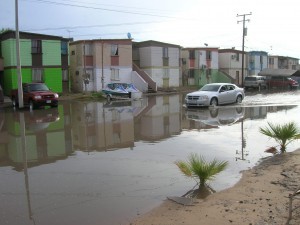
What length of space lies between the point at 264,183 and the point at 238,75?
6384 cm

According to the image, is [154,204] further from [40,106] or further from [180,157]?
[40,106]

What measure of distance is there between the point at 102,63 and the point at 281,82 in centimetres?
2903

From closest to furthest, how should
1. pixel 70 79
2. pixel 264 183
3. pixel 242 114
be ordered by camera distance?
pixel 264 183 → pixel 242 114 → pixel 70 79

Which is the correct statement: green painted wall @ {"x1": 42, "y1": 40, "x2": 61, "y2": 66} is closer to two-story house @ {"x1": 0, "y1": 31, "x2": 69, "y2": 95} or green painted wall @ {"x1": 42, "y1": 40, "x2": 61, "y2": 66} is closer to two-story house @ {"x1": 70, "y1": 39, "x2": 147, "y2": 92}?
two-story house @ {"x1": 0, "y1": 31, "x2": 69, "y2": 95}

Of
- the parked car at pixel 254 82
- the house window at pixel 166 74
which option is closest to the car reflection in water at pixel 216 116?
the house window at pixel 166 74

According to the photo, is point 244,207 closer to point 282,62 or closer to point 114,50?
point 114,50

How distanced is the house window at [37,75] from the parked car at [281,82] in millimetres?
34039

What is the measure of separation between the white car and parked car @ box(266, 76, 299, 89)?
32864 millimetres

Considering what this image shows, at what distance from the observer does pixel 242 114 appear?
20.6 meters

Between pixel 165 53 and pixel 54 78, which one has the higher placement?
pixel 165 53

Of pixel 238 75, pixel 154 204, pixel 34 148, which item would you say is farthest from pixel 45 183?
pixel 238 75

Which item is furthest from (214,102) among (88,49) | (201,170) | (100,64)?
(88,49)

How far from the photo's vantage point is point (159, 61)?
2045 inches

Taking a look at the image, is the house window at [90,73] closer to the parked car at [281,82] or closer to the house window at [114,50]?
the house window at [114,50]
